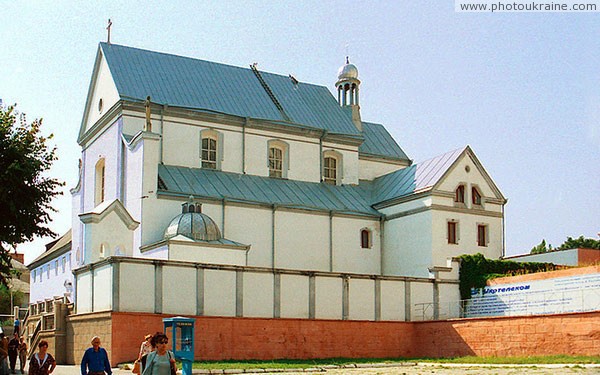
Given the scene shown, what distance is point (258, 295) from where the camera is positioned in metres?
36.9

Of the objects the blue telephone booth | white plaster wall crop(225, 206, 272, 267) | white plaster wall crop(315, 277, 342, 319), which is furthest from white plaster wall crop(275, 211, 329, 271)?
the blue telephone booth

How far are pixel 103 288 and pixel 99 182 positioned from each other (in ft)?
44.7

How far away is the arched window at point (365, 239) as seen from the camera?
156 ft

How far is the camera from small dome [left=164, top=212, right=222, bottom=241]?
38.4 metres

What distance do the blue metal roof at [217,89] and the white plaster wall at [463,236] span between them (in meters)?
9.64

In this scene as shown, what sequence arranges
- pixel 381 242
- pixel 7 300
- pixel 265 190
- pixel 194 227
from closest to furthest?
pixel 194 227 → pixel 265 190 → pixel 381 242 → pixel 7 300

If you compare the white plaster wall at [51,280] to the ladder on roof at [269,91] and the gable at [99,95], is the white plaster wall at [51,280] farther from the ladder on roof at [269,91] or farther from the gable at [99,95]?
the ladder on roof at [269,91]

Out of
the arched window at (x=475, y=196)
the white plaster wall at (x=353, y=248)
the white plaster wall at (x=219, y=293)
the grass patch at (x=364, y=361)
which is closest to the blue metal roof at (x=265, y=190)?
the white plaster wall at (x=353, y=248)

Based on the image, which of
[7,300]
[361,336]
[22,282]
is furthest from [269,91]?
[22,282]

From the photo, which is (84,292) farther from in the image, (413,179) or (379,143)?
(379,143)

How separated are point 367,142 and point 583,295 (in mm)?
22723

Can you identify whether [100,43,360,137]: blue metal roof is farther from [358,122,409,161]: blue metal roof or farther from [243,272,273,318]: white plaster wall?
[243,272,273,318]: white plaster wall

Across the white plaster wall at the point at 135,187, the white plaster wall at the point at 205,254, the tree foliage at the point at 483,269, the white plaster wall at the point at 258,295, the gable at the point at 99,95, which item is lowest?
the white plaster wall at the point at 258,295

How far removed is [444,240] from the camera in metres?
44.5
